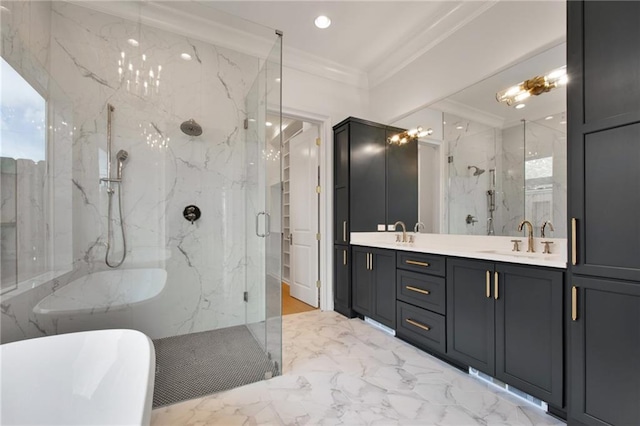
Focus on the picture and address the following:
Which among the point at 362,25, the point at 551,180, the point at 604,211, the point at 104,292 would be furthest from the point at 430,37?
the point at 104,292

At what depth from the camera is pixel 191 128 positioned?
2619 millimetres

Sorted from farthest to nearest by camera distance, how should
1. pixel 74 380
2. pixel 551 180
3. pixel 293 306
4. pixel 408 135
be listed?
pixel 293 306
pixel 408 135
pixel 551 180
pixel 74 380

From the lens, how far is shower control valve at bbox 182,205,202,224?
2604 mm

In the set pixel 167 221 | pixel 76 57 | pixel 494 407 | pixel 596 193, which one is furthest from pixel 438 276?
pixel 76 57

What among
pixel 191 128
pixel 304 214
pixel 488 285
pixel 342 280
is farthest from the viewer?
pixel 304 214

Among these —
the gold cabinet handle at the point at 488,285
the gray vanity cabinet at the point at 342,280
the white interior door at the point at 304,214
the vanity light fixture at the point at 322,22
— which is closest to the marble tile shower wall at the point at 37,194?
the vanity light fixture at the point at 322,22

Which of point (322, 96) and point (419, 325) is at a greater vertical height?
point (322, 96)

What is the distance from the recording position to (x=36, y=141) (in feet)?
6.18

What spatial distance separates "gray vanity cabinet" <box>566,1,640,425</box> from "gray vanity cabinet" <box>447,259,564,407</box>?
0.29 feet

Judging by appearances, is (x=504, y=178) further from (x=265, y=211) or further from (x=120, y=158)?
(x=120, y=158)

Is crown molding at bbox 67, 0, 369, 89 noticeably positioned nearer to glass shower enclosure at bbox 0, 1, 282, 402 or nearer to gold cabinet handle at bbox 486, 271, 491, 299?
glass shower enclosure at bbox 0, 1, 282, 402

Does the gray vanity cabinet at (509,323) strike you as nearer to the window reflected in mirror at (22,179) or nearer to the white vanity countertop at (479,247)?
the white vanity countertop at (479,247)

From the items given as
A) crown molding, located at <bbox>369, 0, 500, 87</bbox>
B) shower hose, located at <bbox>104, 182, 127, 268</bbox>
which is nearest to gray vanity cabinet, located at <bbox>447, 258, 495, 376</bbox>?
crown molding, located at <bbox>369, 0, 500, 87</bbox>

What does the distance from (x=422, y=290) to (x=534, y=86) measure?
1.70m
